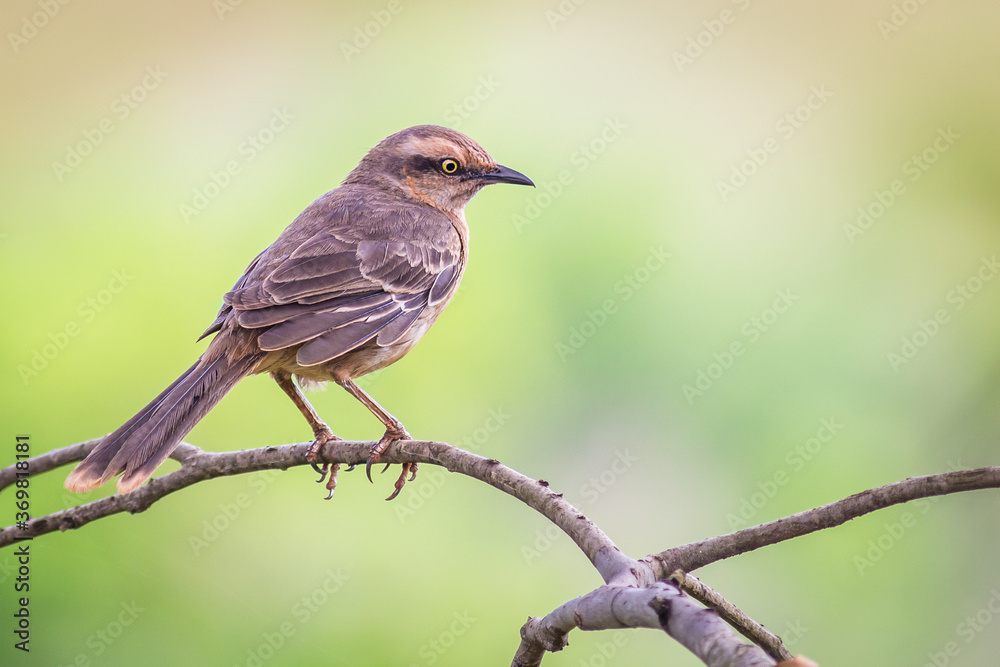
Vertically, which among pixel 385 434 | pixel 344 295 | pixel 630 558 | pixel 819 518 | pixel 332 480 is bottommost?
pixel 332 480

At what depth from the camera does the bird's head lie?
4.64m

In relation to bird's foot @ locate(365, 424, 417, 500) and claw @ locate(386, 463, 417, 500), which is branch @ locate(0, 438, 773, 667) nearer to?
bird's foot @ locate(365, 424, 417, 500)

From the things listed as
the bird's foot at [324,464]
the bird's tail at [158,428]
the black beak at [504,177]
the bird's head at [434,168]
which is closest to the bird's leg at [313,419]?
the bird's foot at [324,464]

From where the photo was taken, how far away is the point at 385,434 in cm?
372

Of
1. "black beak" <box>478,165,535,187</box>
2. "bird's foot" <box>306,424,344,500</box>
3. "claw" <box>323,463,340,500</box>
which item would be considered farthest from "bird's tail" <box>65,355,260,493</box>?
"black beak" <box>478,165,535,187</box>

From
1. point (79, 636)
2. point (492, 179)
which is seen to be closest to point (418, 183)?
point (492, 179)

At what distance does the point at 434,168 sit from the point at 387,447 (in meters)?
1.94

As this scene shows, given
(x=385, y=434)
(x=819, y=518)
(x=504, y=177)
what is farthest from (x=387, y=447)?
(x=504, y=177)

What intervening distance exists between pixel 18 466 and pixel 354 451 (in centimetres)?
135

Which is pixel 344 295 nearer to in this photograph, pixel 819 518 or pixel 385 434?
pixel 385 434

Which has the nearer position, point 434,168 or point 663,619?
point 663,619

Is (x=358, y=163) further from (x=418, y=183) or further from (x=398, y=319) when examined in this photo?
(x=398, y=319)

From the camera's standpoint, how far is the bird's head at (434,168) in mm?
4637

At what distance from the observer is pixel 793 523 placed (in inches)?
82.3
